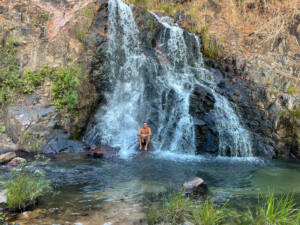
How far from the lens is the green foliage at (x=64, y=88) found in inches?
350

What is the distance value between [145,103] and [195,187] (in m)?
5.46

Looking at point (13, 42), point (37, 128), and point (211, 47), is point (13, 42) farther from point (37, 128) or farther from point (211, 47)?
point (211, 47)

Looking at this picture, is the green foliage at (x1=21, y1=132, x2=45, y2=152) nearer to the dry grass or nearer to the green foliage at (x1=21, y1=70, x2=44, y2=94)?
the green foliage at (x1=21, y1=70, x2=44, y2=94)

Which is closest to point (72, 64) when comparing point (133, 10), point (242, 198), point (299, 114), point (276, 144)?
point (133, 10)

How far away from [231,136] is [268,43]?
667 cm

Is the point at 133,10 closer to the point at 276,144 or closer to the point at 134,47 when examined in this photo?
the point at 134,47

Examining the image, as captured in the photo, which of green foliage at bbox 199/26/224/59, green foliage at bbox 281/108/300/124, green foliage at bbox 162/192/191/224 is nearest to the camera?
green foliage at bbox 162/192/191/224

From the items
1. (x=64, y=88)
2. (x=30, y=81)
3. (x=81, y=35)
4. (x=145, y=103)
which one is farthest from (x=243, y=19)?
(x=30, y=81)

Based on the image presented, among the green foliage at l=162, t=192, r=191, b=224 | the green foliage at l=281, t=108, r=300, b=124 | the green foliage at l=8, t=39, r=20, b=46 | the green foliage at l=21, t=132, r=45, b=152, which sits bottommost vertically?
the green foliage at l=162, t=192, r=191, b=224

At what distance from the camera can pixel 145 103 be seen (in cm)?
988

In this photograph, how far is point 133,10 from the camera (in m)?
11.3

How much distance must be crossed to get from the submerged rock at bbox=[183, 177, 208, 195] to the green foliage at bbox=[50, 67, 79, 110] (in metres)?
5.63

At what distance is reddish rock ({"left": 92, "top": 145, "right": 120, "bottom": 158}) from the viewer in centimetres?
782

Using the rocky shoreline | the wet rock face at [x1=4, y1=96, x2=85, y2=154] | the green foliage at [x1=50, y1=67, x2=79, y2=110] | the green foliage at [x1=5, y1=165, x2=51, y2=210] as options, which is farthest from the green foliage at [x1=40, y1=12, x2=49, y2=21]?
the green foliage at [x1=5, y1=165, x2=51, y2=210]
